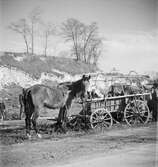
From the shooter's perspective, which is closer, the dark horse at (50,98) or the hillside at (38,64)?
the dark horse at (50,98)

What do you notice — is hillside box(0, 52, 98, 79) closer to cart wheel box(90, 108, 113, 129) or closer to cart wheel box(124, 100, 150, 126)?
cart wheel box(124, 100, 150, 126)

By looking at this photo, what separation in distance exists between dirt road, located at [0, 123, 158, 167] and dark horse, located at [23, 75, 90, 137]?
0.48m

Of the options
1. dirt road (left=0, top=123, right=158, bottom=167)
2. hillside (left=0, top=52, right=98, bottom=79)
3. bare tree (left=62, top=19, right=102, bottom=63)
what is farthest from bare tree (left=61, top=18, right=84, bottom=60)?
hillside (left=0, top=52, right=98, bottom=79)

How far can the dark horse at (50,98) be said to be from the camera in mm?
5910

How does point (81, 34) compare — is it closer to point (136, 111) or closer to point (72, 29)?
point (72, 29)

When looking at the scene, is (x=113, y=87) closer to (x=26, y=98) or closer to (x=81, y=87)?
(x=81, y=87)

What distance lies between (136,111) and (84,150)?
3.17 meters

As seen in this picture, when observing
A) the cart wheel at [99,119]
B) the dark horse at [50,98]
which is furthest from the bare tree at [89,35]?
the cart wheel at [99,119]

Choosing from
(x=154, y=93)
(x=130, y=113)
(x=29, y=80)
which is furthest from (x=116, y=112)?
(x=29, y=80)

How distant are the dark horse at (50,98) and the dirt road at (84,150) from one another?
0.48m

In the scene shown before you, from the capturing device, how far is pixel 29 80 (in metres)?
16.1

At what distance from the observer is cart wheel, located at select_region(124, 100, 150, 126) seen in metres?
7.55

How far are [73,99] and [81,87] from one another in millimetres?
352

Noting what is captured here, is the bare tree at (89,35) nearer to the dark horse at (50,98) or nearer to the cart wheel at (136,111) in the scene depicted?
the dark horse at (50,98)
